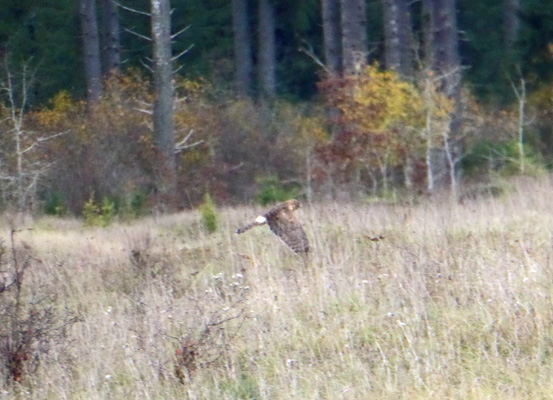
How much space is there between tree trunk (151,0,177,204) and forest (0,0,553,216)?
0.03 metres

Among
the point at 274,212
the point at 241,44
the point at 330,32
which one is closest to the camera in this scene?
the point at 274,212

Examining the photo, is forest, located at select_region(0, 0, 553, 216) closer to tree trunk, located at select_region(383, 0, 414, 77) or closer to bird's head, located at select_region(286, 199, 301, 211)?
tree trunk, located at select_region(383, 0, 414, 77)

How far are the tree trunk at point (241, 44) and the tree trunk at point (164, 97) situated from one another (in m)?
9.52

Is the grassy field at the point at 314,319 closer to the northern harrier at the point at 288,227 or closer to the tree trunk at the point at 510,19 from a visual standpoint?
the northern harrier at the point at 288,227

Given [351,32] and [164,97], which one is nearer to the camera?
[164,97]

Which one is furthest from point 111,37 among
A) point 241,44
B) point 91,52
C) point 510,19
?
point 510,19

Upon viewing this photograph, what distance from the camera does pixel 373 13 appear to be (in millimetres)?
26516

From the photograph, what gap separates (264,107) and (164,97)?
574 centimetres

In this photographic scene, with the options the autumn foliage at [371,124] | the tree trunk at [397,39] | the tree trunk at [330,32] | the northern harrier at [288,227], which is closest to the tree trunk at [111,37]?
the tree trunk at [330,32]

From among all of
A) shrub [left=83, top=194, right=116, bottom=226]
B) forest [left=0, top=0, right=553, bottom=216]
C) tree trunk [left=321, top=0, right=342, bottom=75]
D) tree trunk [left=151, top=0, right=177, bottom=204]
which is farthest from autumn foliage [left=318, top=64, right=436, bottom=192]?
tree trunk [left=321, top=0, right=342, bottom=75]

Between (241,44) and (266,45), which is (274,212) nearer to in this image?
(266,45)

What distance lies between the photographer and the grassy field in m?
4.94

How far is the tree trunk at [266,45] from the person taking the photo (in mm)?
26031

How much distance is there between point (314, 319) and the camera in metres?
5.88
